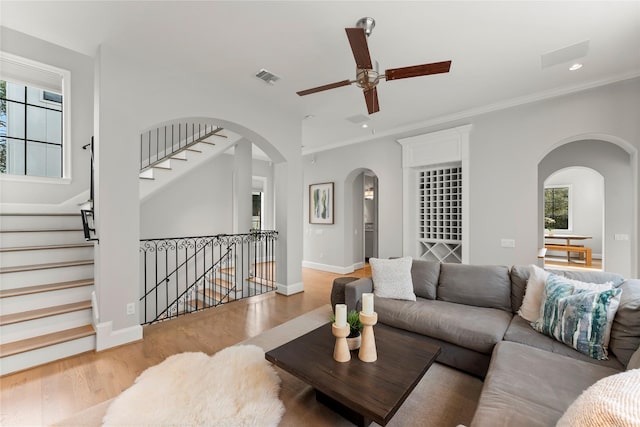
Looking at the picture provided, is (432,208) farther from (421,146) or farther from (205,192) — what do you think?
(205,192)

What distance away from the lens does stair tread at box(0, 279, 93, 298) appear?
8.47 ft

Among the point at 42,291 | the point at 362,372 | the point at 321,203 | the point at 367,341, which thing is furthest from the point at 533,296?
the point at 321,203

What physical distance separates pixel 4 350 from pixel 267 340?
2.18m

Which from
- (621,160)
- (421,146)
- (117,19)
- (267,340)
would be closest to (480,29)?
(421,146)

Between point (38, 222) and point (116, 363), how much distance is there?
2408 millimetres

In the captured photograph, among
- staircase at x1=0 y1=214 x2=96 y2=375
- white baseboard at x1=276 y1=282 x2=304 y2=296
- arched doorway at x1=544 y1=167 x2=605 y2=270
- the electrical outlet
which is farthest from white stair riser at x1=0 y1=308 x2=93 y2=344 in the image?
arched doorway at x1=544 y1=167 x2=605 y2=270

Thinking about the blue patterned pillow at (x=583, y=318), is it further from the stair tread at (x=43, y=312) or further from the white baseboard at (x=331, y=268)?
the white baseboard at (x=331, y=268)

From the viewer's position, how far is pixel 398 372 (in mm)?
1600

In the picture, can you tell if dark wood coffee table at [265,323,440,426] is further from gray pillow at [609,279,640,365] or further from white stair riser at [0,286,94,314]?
white stair riser at [0,286,94,314]

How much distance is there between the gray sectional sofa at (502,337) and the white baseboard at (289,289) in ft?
5.86

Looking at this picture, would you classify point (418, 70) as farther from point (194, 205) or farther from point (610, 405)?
point (194, 205)

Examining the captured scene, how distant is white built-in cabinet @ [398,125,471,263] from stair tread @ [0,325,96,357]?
→ 4.69 metres

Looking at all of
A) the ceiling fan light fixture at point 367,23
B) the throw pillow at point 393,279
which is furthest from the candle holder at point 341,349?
the ceiling fan light fixture at point 367,23

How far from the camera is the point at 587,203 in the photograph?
7973mm
